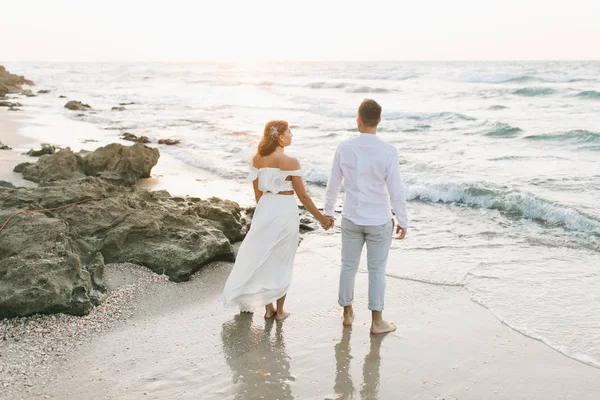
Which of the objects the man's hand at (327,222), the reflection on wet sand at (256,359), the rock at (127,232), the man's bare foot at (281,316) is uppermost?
the man's hand at (327,222)

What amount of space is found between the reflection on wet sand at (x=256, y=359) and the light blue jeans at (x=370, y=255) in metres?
0.73

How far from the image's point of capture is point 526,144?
16.1 meters

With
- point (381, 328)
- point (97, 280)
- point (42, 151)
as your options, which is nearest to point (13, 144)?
point (42, 151)

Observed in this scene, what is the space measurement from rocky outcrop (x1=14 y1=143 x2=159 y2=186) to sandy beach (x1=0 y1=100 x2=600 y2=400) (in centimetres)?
446

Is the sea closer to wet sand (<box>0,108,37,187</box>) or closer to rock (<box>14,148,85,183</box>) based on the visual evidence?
wet sand (<box>0,108,37,187</box>)

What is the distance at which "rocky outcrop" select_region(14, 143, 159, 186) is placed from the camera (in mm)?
9312

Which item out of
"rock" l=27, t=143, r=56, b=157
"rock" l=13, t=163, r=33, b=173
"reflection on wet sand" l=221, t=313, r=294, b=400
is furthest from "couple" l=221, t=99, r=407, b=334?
"rock" l=27, t=143, r=56, b=157

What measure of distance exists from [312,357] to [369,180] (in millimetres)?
1498

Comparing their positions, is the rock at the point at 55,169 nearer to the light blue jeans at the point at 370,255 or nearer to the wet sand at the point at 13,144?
the wet sand at the point at 13,144

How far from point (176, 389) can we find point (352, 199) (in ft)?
6.63

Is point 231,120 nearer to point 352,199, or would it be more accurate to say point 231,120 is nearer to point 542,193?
point 542,193

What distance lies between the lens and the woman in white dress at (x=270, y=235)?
4.61 m

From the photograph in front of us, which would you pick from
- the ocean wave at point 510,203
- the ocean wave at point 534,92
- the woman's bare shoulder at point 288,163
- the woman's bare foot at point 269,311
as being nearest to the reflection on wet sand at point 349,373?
the woman's bare foot at point 269,311

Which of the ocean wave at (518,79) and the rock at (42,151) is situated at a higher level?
the ocean wave at (518,79)
